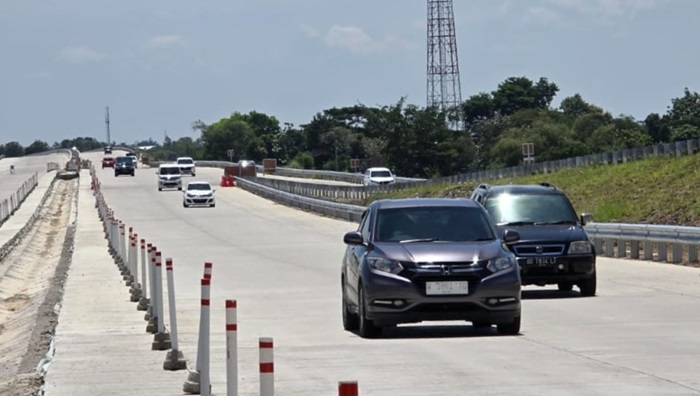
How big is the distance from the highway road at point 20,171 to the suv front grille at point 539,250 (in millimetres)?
79444

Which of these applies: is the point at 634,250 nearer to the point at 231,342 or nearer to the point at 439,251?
the point at 439,251

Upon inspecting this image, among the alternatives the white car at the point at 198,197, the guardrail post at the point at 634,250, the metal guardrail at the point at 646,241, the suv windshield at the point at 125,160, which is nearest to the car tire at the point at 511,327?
the metal guardrail at the point at 646,241

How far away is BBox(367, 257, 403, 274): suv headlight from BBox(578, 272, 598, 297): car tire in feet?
21.8

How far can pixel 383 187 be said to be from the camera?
77.1 metres

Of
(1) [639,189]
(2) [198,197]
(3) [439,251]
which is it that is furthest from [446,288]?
(2) [198,197]

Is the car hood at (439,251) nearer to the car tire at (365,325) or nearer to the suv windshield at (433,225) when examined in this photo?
the suv windshield at (433,225)

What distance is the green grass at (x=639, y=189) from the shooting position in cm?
4191

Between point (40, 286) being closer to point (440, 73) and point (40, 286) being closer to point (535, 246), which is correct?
point (535, 246)

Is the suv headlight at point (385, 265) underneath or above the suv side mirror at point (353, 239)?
underneath

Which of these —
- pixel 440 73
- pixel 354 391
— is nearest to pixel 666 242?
pixel 354 391

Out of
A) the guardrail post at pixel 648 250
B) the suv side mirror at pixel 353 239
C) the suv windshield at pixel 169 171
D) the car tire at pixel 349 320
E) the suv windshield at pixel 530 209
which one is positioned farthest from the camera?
the suv windshield at pixel 169 171

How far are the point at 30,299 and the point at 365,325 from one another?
18789 mm

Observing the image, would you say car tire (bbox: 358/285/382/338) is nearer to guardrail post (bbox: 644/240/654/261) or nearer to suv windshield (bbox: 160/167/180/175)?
guardrail post (bbox: 644/240/654/261)

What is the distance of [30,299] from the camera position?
35062 mm
